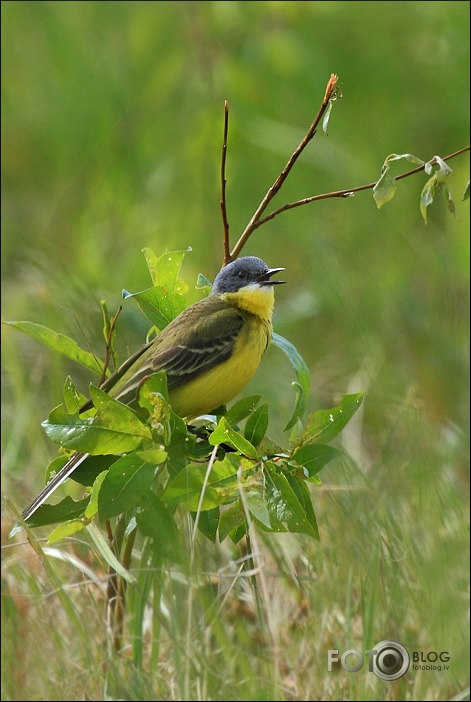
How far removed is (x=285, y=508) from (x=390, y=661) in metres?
1.32

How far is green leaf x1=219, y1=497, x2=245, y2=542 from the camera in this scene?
2.56 meters

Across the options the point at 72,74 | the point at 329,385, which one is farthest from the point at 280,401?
the point at 72,74

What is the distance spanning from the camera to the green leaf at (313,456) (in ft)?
8.48

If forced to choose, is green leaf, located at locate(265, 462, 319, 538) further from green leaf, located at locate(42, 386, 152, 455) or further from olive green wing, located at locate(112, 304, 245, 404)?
olive green wing, located at locate(112, 304, 245, 404)

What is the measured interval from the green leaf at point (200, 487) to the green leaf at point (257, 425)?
0.39 ft

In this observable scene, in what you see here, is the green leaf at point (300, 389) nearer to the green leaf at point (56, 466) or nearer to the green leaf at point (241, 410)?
the green leaf at point (241, 410)

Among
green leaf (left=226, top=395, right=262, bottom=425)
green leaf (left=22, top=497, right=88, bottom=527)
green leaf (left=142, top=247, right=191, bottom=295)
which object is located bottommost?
green leaf (left=22, top=497, right=88, bottom=527)

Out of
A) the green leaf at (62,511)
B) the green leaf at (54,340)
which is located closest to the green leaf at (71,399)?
the green leaf at (54,340)

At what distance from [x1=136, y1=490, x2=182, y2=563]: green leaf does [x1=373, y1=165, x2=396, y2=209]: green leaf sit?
931 millimetres

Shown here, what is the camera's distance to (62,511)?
267cm

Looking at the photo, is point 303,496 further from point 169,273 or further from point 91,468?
point 169,273

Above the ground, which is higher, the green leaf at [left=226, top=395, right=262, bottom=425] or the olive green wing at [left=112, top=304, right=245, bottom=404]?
the olive green wing at [left=112, top=304, right=245, bottom=404]


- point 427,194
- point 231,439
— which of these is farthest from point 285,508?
point 427,194

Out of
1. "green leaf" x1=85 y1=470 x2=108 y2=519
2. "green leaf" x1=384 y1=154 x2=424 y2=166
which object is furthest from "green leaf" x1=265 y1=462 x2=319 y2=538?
"green leaf" x1=384 y1=154 x2=424 y2=166
